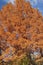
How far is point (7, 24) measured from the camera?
24094 millimetres

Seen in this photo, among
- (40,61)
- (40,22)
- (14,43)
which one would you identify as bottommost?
(40,61)

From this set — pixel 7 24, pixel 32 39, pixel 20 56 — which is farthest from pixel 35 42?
pixel 7 24

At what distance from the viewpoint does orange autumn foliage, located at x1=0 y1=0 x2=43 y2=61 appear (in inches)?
906

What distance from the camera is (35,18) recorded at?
24281mm

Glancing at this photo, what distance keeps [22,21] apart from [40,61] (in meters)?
4.09

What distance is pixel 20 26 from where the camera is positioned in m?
23.5

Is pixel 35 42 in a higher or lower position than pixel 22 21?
lower

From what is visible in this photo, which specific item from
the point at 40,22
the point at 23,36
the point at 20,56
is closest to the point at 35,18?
the point at 40,22

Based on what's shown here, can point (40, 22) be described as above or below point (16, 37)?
above

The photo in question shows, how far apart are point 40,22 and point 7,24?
3.13m

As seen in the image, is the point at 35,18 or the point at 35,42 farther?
the point at 35,18

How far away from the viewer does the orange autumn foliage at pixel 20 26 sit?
2301 cm

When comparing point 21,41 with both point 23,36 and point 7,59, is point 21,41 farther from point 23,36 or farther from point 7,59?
point 7,59

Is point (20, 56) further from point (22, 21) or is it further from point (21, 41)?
point (22, 21)
